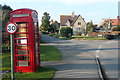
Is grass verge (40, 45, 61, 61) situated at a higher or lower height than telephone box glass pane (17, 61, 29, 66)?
lower

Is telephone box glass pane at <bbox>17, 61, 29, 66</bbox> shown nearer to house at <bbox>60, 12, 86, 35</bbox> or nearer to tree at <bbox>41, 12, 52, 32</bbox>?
house at <bbox>60, 12, 86, 35</bbox>

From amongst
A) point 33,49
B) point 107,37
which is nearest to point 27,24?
point 33,49

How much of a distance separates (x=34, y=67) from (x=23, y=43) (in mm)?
1129

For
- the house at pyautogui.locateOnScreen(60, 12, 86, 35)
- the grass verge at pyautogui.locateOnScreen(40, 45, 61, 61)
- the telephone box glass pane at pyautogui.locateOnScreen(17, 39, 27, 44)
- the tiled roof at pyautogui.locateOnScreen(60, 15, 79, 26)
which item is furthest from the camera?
the tiled roof at pyautogui.locateOnScreen(60, 15, 79, 26)

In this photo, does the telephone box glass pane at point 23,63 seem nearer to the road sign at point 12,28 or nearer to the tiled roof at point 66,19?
the road sign at point 12,28

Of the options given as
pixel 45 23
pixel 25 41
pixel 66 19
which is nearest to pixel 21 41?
pixel 25 41

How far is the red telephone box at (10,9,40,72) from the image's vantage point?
871 centimetres

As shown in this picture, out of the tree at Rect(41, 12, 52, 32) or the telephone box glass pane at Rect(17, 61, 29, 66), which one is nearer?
the telephone box glass pane at Rect(17, 61, 29, 66)

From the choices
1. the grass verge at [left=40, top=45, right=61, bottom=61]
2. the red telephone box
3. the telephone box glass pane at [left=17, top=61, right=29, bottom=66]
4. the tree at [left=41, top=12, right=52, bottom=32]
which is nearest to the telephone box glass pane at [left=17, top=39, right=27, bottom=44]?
the red telephone box

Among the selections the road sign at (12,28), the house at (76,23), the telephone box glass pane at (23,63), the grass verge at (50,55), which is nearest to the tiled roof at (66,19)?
the house at (76,23)

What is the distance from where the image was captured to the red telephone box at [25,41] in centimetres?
871

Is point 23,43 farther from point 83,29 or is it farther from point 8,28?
point 83,29

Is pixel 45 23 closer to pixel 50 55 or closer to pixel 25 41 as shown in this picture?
pixel 50 55

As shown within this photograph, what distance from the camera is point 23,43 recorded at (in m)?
8.84
